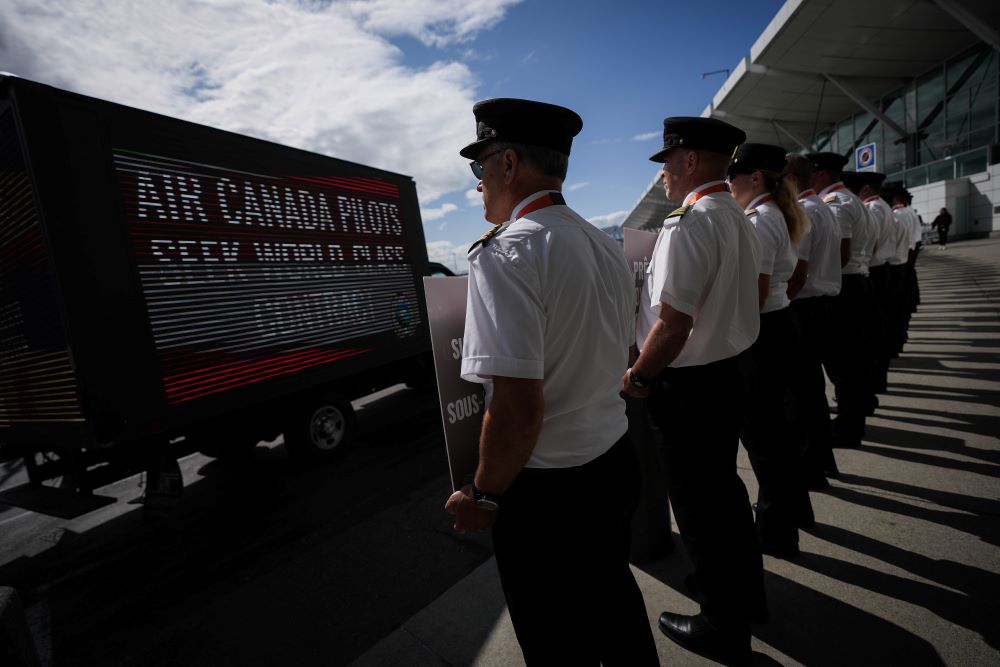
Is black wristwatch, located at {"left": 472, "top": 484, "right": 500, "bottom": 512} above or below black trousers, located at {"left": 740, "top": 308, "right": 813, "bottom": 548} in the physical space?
above

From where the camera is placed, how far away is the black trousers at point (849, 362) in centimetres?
361

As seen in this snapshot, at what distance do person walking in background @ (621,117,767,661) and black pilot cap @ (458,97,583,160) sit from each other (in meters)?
0.70

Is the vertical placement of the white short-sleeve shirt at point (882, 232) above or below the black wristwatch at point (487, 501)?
above

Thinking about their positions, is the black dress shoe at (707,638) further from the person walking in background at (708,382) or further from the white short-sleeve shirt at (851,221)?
the white short-sleeve shirt at (851,221)

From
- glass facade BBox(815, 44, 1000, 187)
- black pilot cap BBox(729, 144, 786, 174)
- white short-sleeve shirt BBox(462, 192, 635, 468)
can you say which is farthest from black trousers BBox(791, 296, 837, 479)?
glass facade BBox(815, 44, 1000, 187)

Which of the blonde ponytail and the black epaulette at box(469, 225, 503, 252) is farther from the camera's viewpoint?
the blonde ponytail

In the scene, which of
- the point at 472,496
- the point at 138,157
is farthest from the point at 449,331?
the point at 138,157

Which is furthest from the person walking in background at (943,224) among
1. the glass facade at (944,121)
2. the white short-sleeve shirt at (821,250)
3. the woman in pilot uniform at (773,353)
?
the woman in pilot uniform at (773,353)

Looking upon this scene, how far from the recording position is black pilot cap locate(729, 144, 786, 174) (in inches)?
101

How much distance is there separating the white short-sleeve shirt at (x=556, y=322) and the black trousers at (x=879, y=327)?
4.25m

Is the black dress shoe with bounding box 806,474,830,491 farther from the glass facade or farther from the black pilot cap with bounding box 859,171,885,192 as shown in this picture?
the glass facade

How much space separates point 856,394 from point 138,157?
18.4 feet

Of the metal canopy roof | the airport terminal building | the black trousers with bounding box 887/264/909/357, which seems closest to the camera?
the black trousers with bounding box 887/264/909/357

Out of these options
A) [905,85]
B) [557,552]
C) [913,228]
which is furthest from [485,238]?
[905,85]
